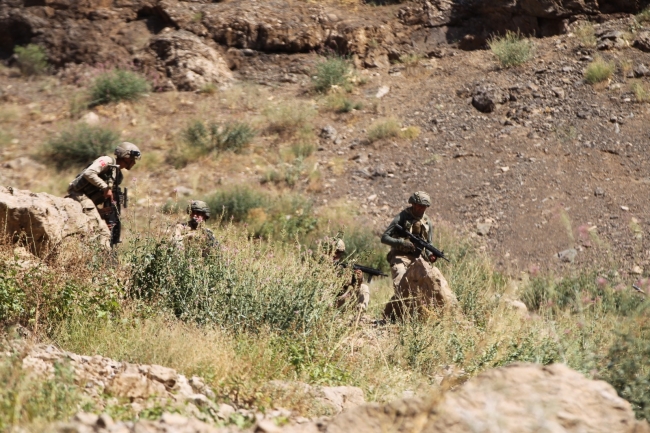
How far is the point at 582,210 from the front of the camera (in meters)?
11.9

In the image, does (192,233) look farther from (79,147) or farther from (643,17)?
(643,17)

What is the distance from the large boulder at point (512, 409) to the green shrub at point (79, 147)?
11.7m

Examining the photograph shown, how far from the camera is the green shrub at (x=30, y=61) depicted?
56.1 feet

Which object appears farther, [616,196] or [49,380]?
[616,196]

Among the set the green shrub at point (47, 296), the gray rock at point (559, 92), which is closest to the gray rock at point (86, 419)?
the green shrub at point (47, 296)

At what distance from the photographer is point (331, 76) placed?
16562 millimetres

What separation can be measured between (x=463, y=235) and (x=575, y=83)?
5.29 meters

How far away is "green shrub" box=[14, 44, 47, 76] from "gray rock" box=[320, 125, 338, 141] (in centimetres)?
712

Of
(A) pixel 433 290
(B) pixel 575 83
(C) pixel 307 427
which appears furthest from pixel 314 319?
(B) pixel 575 83

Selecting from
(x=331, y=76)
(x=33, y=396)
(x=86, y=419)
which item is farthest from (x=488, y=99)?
(x=86, y=419)

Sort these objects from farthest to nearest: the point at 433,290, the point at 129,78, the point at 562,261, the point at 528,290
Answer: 1. the point at 129,78
2. the point at 562,261
3. the point at 528,290
4. the point at 433,290

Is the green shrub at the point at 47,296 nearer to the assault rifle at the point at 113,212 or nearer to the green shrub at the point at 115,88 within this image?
the assault rifle at the point at 113,212

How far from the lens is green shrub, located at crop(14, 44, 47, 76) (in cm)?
1711

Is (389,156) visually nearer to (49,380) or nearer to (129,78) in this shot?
(129,78)
